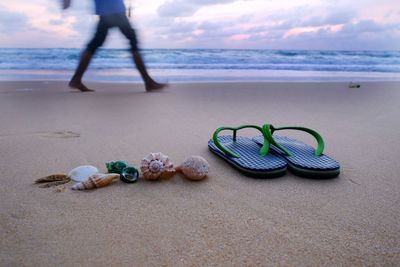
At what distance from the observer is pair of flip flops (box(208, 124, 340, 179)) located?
5.09 ft

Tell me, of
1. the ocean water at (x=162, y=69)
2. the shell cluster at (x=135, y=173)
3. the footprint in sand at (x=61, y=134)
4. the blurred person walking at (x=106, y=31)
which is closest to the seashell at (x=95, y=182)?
the shell cluster at (x=135, y=173)

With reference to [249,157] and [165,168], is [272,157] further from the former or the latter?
[165,168]

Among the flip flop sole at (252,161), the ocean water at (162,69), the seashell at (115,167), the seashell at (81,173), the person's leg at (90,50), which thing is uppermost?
the person's leg at (90,50)

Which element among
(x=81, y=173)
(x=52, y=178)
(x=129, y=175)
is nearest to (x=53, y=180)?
(x=52, y=178)

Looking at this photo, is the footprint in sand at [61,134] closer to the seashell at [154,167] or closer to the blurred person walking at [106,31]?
the blurred person walking at [106,31]

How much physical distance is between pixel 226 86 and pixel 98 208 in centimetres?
406

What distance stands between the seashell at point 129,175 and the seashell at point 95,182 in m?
0.05

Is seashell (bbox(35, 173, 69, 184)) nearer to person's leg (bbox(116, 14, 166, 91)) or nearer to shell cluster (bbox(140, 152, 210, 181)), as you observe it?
shell cluster (bbox(140, 152, 210, 181))

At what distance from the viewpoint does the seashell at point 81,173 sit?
4.84ft

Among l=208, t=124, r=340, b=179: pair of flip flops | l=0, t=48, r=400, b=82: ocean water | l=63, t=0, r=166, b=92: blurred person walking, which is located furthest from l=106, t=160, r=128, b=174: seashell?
l=0, t=48, r=400, b=82: ocean water

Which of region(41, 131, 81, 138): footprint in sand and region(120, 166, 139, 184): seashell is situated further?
region(41, 131, 81, 138): footprint in sand

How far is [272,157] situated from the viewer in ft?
Answer: 5.59

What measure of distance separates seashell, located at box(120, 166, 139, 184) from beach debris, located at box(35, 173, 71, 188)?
251 mm

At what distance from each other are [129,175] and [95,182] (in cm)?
16
